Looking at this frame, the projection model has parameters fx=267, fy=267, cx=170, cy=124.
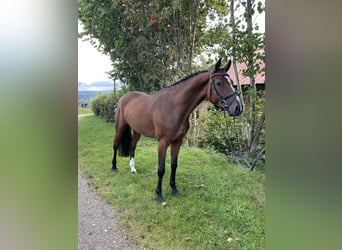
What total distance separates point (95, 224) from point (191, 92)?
2.85 feet

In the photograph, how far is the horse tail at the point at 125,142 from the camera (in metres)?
1.55

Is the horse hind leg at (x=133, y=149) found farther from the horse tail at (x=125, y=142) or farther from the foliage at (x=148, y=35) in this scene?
the foliage at (x=148, y=35)

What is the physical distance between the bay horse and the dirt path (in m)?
0.21

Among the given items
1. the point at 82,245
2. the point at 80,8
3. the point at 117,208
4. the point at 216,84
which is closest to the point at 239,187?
the point at 216,84

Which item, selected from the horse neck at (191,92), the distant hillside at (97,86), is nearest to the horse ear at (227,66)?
the horse neck at (191,92)

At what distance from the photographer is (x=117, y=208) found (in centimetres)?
144

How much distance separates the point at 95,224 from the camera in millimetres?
1361

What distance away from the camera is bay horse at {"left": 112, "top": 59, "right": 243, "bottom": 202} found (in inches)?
58.3

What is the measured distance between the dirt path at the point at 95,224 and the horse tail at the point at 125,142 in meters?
0.26

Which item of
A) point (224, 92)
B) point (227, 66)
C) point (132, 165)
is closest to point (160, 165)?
point (132, 165)

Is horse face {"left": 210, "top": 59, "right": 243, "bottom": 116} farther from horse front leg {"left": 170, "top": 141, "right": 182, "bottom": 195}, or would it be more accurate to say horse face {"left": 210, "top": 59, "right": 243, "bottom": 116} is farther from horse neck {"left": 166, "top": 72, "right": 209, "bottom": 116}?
horse front leg {"left": 170, "top": 141, "right": 182, "bottom": 195}

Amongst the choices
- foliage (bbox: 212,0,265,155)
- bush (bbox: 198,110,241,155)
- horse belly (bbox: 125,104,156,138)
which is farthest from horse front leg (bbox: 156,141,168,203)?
foliage (bbox: 212,0,265,155)
